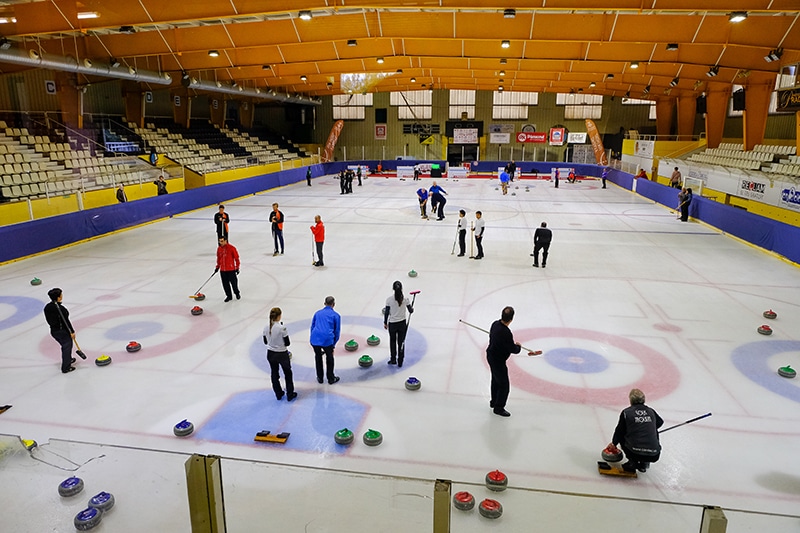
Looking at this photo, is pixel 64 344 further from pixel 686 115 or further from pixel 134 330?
pixel 686 115

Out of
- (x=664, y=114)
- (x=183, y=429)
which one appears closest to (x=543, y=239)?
(x=183, y=429)

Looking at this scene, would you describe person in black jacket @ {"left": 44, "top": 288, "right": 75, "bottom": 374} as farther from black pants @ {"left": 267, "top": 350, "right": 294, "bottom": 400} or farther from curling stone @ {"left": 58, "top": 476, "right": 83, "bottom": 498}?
curling stone @ {"left": 58, "top": 476, "right": 83, "bottom": 498}

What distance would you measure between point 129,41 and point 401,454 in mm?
22650

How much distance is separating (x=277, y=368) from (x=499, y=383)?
3.11 metres

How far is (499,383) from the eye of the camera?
278 inches

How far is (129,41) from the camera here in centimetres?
2200

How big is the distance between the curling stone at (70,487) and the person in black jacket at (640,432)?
5.58 m

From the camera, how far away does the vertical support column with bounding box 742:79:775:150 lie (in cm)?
2789

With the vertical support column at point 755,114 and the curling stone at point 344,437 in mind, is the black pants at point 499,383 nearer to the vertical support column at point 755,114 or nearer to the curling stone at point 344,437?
the curling stone at point 344,437

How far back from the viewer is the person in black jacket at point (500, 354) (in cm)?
683

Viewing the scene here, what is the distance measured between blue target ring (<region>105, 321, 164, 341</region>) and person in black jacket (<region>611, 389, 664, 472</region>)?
847 cm

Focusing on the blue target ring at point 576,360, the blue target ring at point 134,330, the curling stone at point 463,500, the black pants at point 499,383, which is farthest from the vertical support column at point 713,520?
the blue target ring at point 134,330

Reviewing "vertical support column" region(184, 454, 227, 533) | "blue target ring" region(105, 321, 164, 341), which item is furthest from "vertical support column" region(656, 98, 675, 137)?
"vertical support column" region(184, 454, 227, 533)

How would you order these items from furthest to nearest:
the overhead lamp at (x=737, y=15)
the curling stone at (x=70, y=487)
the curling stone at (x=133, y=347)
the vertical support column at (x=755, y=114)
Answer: the vertical support column at (x=755, y=114) < the overhead lamp at (x=737, y=15) < the curling stone at (x=133, y=347) < the curling stone at (x=70, y=487)
